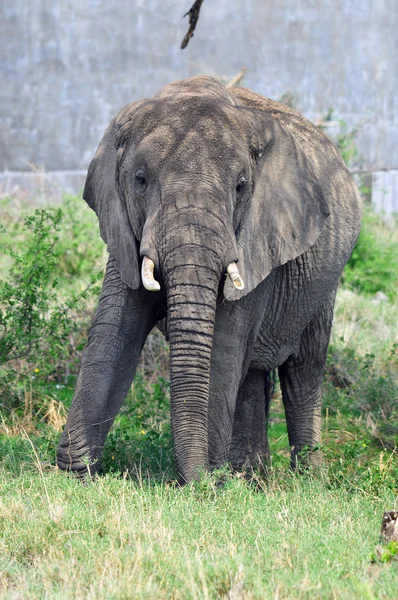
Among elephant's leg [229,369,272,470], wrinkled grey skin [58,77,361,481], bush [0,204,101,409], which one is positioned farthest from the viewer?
bush [0,204,101,409]

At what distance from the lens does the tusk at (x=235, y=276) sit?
584cm

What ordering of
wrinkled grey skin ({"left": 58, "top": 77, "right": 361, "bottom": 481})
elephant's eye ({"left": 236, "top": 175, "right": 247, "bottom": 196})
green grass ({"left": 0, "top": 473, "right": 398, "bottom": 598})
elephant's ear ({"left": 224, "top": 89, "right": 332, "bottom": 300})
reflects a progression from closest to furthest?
green grass ({"left": 0, "top": 473, "right": 398, "bottom": 598}) < wrinkled grey skin ({"left": 58, "top": 77, "right": 361, "bottom": 481}) < elephant's eye ({"left": 236, "top": 175, "right": 247, "bottom": 196}) < elephant's ear ({"left": 224, "top": 89, "right": 332, "bottom": 300})

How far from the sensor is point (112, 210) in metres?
6.40

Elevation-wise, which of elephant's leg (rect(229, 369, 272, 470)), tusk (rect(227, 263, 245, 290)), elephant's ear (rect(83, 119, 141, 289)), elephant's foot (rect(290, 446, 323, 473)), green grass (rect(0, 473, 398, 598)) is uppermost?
elephant's ear (rect(83, 119, 141, 289))

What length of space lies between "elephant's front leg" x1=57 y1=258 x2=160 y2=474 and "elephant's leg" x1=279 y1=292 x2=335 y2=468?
87.7 inches

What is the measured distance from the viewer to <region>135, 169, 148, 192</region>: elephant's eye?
5.98m

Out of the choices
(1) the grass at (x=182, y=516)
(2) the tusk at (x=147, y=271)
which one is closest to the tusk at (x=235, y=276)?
(2) the tusk at (x=147, y=271)

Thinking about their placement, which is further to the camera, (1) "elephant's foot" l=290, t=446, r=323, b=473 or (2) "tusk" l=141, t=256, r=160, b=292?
(1) "elephant's foot" l=290, t=446, r=323, b=473

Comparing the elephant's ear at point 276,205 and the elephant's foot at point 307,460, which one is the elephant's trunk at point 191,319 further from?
the elephant's foot at point 307,460

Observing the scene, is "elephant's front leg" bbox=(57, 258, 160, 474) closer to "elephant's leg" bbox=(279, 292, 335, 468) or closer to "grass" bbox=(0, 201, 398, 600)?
"grass" bbox=(0, 201, 398, 600)

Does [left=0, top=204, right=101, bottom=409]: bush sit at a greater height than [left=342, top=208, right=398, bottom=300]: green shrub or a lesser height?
lesser

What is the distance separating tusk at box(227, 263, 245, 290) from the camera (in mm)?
5836

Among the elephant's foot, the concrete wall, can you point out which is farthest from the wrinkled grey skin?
the concrete wall

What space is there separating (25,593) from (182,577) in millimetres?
611
